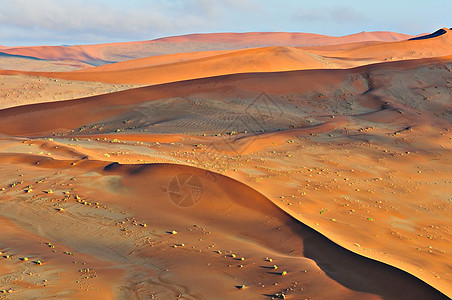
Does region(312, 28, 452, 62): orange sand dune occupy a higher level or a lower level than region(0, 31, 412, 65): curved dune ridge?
lower

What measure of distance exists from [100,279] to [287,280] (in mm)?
2190

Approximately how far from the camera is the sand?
18.7ft

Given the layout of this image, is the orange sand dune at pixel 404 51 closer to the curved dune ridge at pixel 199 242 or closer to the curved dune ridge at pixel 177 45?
the curved dune ridge at pixel 199 242

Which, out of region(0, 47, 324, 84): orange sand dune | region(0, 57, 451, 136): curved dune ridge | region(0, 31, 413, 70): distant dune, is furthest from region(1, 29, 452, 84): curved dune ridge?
region(0, 31, 413, 70): distant dune

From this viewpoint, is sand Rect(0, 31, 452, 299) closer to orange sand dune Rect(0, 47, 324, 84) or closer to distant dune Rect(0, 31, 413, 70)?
orange sand dune Rect(0, 47, 324, 84)

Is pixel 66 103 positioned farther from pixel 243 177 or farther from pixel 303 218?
pixel 303 218

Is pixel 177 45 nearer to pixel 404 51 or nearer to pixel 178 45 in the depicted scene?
pixel 178 45

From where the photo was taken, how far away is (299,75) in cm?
2350

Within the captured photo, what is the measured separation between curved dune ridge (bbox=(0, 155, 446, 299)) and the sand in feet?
0.08

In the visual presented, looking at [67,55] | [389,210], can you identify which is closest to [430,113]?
[389,210]

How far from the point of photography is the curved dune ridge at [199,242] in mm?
5496

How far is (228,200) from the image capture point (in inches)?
324

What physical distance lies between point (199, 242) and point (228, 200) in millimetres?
1504

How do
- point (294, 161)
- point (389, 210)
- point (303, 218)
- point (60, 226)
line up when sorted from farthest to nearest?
1. point (294, 161)
2. point (389, 210)
3. point (303, 218)
4. point (60, 226)
